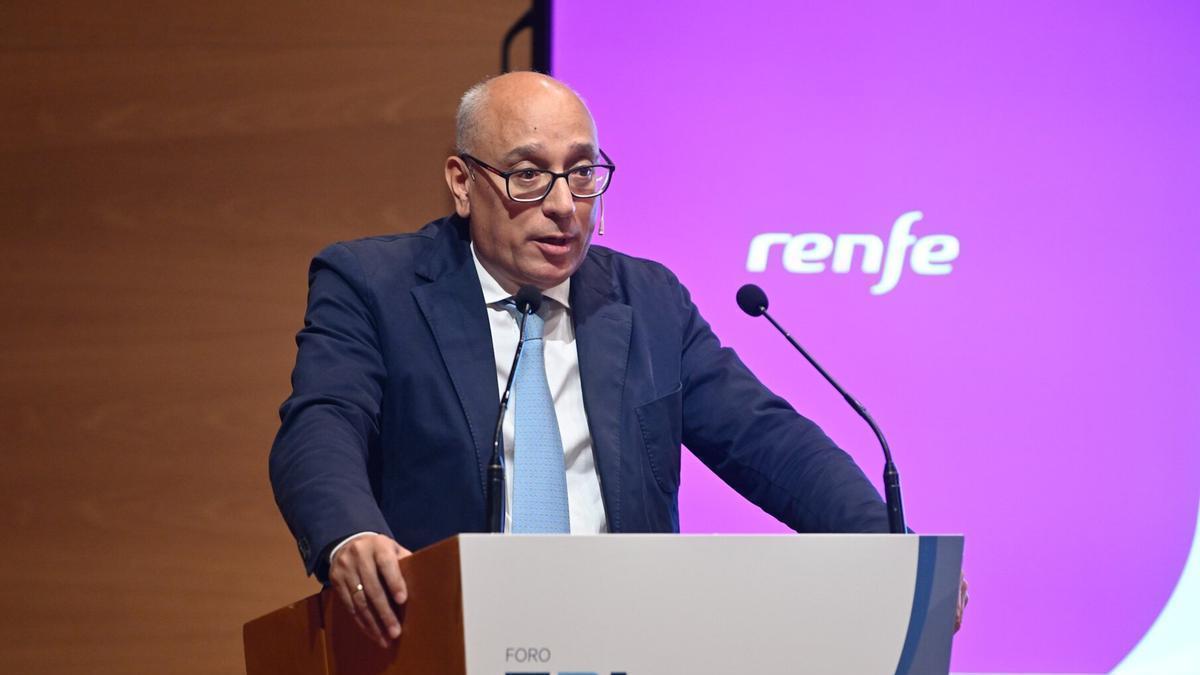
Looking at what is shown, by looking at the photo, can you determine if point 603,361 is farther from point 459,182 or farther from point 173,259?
point 173,259

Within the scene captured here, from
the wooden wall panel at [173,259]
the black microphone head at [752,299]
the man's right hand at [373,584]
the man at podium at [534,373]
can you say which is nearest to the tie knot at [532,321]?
the man at podium at [534,373]

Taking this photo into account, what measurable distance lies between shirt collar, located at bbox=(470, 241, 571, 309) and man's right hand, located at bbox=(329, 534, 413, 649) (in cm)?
84

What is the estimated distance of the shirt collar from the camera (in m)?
2.31

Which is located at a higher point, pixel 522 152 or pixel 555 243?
pixel 522 152

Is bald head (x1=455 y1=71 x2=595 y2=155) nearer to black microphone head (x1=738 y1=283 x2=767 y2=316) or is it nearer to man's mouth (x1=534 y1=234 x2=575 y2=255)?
man's mouth (x1=534 y1=234 x2=575 y2=255)

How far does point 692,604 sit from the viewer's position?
139cm

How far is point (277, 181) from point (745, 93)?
1124mm

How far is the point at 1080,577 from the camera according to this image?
2.81 metres

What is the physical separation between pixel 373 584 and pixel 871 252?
1.76m

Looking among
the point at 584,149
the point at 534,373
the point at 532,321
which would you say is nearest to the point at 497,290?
the point at 532,321

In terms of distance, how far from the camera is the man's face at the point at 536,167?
7.39ft

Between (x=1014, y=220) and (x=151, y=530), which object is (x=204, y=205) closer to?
(x=151, y=530)

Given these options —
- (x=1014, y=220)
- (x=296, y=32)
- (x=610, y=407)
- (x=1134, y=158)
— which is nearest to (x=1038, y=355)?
(x=1014, y=220)

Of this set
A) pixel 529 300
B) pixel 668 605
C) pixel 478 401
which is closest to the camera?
pixel 668 605
